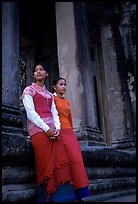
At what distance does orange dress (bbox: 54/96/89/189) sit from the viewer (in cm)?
240

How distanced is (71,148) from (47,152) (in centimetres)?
31

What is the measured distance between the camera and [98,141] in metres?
4.20

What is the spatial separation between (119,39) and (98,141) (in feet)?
10.8

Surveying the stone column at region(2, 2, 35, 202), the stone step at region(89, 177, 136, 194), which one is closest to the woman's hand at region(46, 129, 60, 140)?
the stone column at region(2, 2, 35, 202)

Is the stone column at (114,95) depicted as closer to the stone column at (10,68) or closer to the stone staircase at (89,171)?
the stone staircase at (89,171)

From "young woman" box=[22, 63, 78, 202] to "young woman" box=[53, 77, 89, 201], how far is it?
69 mm

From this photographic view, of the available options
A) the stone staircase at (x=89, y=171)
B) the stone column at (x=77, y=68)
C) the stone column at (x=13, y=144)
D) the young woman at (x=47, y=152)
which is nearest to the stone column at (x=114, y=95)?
the stone staircase at (x=89, y=171)

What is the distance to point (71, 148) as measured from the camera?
250cm

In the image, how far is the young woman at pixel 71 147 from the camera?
2404 millimetres

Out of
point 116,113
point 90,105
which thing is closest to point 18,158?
point 90,105

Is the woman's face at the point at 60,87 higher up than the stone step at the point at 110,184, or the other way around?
the woman's face at the point at 60,87

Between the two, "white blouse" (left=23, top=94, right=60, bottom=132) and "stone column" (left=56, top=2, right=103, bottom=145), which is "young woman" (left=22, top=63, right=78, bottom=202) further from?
"stone column" (left=56, top=2, right=103, bottom=145)

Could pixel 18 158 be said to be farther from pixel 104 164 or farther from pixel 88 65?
pixel 88 65

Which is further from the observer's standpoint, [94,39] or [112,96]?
[94,39]
